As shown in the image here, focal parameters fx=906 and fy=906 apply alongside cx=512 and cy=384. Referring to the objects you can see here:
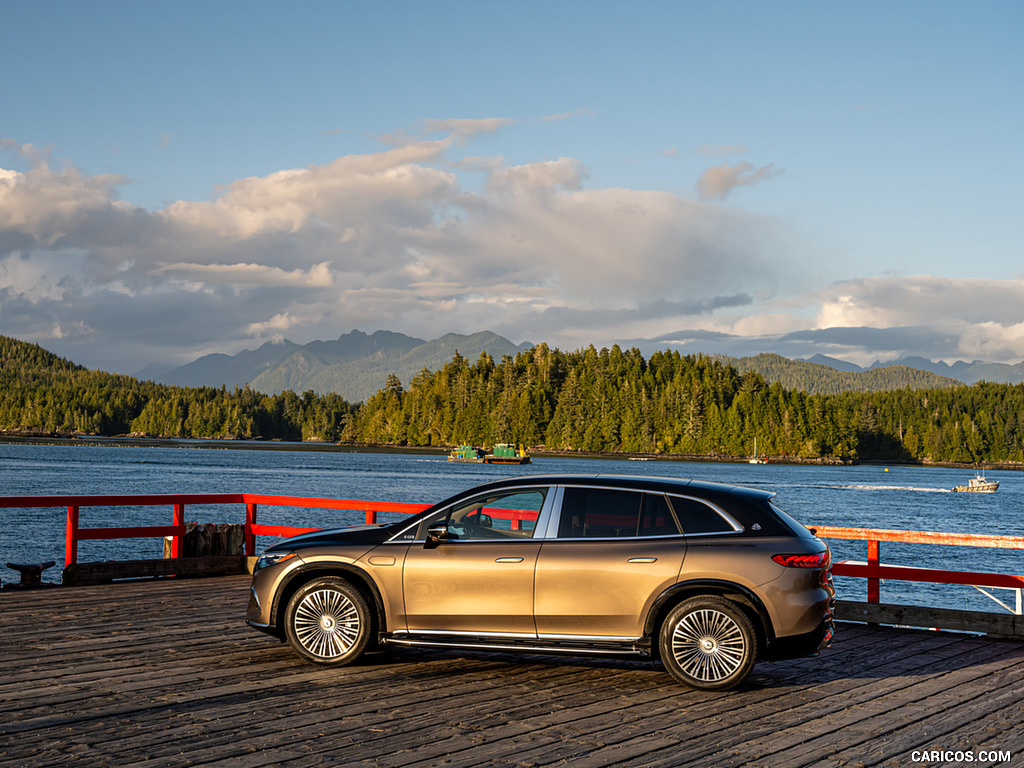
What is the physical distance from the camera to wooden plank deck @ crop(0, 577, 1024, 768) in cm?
572

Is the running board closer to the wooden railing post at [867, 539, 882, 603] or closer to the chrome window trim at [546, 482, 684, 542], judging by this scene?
the chrome window trim at [546, 482, 684, 542]

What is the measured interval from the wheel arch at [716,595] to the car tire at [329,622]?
2.56m

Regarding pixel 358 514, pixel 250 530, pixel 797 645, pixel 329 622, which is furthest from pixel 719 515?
pixel 358 514

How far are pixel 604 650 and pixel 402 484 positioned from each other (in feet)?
273

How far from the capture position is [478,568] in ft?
26.3

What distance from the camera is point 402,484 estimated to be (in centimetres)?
8981

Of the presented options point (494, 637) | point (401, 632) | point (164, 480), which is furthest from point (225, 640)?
point (164, 480)

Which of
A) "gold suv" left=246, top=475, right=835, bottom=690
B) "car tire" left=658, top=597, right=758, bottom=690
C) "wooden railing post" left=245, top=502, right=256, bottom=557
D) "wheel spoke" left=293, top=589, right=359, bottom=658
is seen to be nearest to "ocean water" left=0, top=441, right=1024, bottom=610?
"wooden railing post" left=245, top=502, right=256, bottom=557

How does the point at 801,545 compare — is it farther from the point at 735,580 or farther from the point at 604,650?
the point at 604,650

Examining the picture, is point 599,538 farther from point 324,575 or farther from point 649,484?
point 324,575

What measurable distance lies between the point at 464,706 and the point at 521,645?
3.62 feet

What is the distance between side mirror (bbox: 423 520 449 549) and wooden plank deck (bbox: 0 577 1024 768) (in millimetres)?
1127

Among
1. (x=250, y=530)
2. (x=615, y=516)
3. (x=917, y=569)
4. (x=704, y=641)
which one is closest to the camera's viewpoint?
(x=704, y=641)

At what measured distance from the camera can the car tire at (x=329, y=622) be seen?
8.27 m
